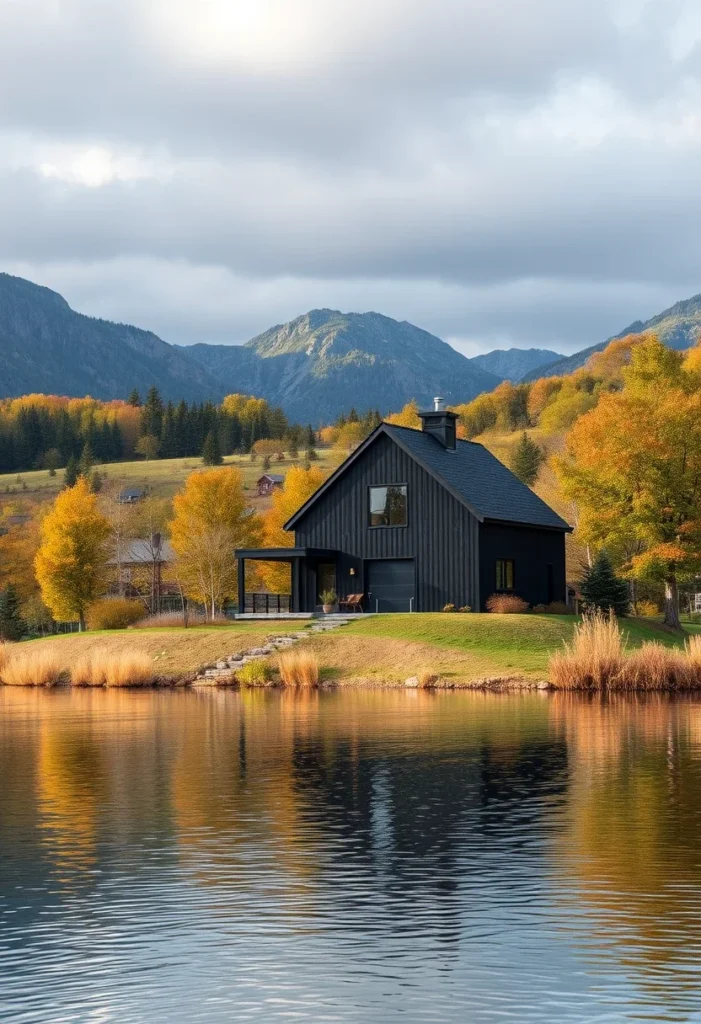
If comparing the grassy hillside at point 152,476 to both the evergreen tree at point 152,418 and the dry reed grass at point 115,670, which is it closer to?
the evergreen tree at point 152,418

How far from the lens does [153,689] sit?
40.0 metres

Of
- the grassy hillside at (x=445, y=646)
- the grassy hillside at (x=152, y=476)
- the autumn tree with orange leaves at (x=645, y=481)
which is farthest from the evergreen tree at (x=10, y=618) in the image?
the grassy hillside at (x=152, y=476)

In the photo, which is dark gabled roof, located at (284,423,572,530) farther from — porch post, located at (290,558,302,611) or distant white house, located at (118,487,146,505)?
distant white house, located at (118,487,146,505)

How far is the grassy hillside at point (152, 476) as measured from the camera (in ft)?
454

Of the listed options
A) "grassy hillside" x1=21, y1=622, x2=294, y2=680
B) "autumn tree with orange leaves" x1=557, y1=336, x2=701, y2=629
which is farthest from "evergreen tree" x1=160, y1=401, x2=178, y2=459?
"grassy hillside" x1=21, y1=622, x2=294, y2=680

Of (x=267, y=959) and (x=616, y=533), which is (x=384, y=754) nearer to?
(x=267, y=959)

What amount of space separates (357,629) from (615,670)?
12.9 meters

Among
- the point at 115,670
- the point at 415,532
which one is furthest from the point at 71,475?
the point at 115,670

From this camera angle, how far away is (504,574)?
2055 inches

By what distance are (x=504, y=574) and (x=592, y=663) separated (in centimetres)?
1843

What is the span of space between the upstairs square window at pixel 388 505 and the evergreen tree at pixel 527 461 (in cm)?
4874

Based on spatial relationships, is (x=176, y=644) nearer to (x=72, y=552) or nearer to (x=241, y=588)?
(x=241, y=588)

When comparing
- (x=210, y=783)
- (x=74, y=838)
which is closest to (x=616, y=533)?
(x=210, y=783)

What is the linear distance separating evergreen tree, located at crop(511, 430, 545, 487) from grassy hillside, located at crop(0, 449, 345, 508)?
87.7 ft
